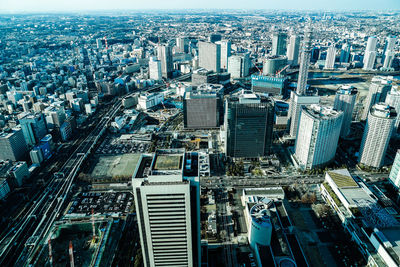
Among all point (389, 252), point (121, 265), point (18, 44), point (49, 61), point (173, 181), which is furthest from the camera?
point (18, 44)

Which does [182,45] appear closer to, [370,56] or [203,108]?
[370,56]

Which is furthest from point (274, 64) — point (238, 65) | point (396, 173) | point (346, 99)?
point (396, 173)

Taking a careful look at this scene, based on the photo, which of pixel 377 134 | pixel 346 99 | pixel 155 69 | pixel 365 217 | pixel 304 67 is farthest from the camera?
pixel 155 69

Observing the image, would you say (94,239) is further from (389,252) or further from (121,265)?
(389,252)

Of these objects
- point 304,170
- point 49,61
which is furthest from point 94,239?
point 49,61

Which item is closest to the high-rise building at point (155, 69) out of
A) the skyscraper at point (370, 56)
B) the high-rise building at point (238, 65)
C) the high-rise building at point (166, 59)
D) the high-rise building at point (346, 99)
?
the high-rise building at point (166, 59)

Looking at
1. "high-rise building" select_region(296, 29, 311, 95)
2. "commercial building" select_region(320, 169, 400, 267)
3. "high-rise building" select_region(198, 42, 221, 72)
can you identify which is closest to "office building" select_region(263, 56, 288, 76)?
"high-rise building" select_region(198, 42, 221, 72)
